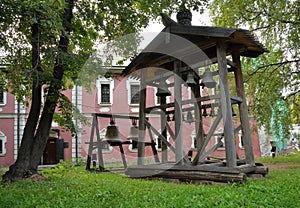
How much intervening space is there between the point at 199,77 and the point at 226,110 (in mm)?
2129

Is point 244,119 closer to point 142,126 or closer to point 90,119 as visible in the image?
point 142,126

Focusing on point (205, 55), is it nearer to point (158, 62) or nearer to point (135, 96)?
point (158, 62)

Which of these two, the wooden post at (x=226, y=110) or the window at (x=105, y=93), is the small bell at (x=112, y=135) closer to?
the wooden post at (x=226, y=110)

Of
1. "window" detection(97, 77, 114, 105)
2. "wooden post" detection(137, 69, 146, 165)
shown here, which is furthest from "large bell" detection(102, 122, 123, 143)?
"window" detection(97, 77, 114, 105)

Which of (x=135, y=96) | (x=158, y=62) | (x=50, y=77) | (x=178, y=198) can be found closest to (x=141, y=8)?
(x=158, y=62)

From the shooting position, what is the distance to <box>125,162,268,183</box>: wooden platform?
584cm

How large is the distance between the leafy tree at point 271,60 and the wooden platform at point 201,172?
15.5ft

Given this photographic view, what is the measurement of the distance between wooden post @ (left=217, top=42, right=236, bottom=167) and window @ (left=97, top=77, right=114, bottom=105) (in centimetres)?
1322

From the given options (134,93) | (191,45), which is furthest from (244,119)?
(134,93)

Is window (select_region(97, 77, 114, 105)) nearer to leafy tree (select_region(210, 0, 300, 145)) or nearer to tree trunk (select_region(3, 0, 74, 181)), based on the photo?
leafy tree (select_region(210, 0, 300, 145))

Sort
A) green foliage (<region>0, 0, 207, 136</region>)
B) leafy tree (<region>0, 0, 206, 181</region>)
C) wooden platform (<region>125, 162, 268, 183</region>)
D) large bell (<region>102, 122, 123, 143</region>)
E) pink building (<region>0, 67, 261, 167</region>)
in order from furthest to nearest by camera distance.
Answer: pink building (<region>0, 67, 261, 167</region>)
large bell (<region>102, 122, 123, 143</region>)
wooden platform (<region>125, 162, 268, 183</region>)
leafy tree (<region>0, 0, 206, 181</region>)
green foliage (<region>0, 0, 207, 136</region>)

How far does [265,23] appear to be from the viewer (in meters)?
10.8

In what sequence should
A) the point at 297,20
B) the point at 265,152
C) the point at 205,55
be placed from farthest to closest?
the point at 265,152
the point at 297,20
the point at 205,55

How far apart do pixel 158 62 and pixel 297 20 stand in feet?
16.9
